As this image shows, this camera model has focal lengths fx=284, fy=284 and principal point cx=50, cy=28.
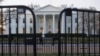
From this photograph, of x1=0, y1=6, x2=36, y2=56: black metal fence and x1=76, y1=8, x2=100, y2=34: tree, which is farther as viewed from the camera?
x1=76, y1=8, x2=100, y2=34: tree

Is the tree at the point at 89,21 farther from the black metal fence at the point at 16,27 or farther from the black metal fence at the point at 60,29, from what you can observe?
the black metal fence at the point at 16,27

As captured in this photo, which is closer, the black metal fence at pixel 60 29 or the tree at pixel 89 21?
the black metal fence at pixel 60 29

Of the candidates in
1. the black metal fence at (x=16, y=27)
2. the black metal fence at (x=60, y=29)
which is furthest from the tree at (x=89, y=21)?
the black metal fence at (x=16, y=27)

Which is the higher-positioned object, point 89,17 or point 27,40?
point 89,17

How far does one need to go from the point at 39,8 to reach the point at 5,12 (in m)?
48.0

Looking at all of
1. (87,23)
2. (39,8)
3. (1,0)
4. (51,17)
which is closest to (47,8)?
(39,8)

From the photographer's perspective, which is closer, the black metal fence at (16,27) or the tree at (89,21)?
the black metal fence at (16,27)

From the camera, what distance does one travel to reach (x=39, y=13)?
181 ft

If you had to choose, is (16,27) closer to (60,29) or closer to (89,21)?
(60,29)

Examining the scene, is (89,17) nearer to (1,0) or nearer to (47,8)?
(1,0)

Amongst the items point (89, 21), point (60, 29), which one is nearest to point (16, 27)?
point (60, 29)

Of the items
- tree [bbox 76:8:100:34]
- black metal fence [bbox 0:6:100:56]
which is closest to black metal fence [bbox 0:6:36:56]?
black metal fence [bbox 0:6:100:56]

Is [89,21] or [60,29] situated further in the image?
[89,21]

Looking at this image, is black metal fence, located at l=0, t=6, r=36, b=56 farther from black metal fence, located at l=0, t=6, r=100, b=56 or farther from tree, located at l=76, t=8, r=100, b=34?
tree, located at l=76, t=8, r=100, b=34
